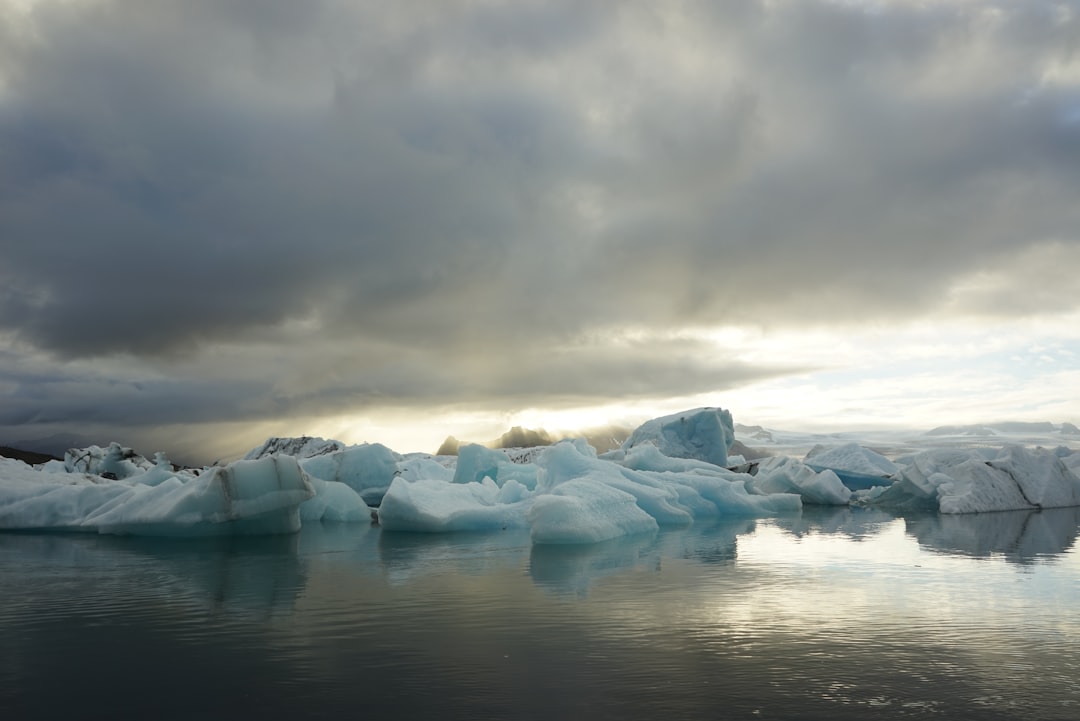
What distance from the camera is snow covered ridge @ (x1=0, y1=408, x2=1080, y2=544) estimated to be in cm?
1612

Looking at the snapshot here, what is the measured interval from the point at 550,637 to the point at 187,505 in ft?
39.0

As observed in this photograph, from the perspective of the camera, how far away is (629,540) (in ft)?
51.3

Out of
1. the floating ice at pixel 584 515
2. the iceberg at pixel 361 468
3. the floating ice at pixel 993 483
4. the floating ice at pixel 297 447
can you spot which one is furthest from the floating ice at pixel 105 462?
the floating ice at pixel 993 483

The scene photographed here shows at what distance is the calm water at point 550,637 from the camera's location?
471cm

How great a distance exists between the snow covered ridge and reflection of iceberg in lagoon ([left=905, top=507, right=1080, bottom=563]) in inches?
70.5

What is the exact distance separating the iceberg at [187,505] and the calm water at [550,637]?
331cm

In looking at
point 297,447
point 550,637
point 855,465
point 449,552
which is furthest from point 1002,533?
point 297,447

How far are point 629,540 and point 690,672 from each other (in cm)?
1049

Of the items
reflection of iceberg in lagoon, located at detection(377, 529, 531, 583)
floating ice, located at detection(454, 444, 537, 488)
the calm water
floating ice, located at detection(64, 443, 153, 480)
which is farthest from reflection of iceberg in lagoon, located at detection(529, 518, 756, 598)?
floating ice, located at detection(64, 443, 153, 480)

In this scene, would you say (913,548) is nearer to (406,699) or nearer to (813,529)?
(813,529)

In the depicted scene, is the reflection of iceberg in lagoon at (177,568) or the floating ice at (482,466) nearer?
the reflection of iceberg in lagoon at (177,568)

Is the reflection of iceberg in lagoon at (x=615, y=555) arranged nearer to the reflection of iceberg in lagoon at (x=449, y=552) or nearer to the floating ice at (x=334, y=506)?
the reflection of iceberg in lagoon at (x=449, y=552)

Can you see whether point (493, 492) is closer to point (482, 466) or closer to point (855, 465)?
point (482, 466)

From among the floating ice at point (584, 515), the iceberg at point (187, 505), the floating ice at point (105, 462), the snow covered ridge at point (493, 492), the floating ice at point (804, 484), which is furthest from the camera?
the floating ice at point (105, 462)
